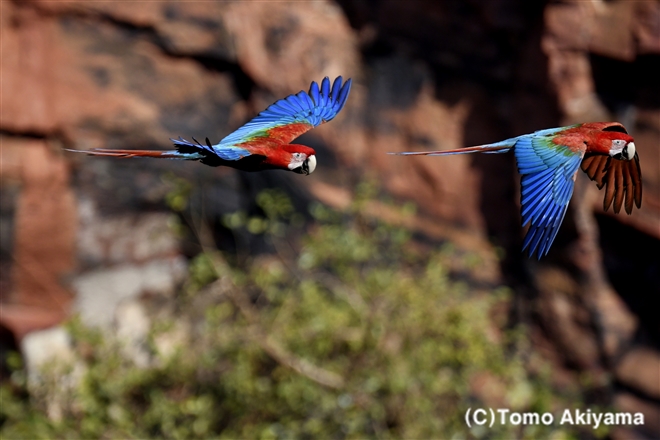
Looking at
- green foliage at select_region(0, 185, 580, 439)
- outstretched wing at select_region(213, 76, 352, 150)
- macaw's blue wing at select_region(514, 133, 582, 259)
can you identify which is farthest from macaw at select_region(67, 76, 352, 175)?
green foliage at select_region(0, 185, 580, 439)

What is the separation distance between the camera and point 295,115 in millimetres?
1987

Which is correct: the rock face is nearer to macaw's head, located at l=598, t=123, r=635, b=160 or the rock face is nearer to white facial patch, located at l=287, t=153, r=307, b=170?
macaw's head, located at l=598, t=123, r=635, b=160

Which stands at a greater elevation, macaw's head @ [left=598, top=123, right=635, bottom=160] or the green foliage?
macaw's head @ [left=598, top=123, right=635, bottom=160]

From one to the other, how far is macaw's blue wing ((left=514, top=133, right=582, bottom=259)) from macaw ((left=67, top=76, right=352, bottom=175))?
0.42 metres

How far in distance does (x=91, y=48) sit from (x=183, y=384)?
1599mm

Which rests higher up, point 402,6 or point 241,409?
point 402,6

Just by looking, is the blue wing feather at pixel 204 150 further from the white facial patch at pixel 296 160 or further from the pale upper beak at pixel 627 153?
the pale upper beak at pixel 627 153

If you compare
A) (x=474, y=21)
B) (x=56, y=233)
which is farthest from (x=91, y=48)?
(x=474, y=21)

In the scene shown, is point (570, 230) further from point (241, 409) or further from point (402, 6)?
point (241, 409)

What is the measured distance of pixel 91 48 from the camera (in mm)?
3807

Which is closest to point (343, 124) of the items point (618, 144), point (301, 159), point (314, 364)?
point (314, 364)

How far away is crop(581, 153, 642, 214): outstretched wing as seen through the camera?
188 centimetres

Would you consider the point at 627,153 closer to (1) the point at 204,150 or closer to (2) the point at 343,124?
(1) the point at 204,150

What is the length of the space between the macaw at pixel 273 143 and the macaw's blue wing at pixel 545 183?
425mm
